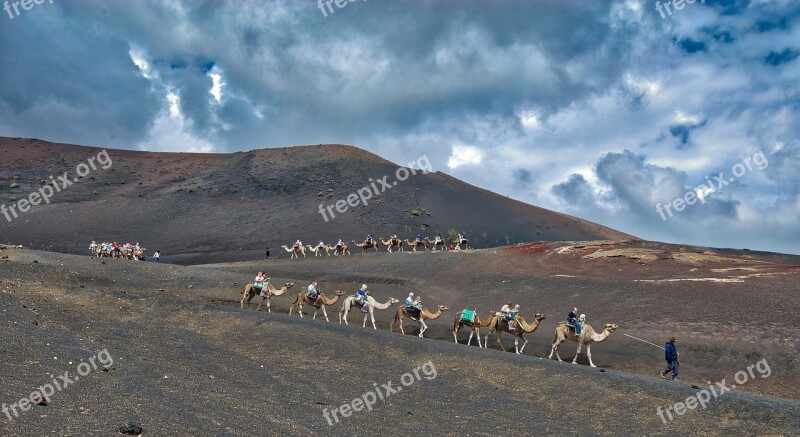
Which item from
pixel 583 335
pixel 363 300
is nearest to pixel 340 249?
pixel 363 300

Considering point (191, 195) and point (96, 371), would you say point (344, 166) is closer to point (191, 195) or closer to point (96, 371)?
point (191, 195)

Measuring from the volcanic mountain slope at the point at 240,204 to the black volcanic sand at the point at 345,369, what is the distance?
44.9 metres

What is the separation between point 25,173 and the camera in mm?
104688

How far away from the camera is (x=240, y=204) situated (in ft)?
307

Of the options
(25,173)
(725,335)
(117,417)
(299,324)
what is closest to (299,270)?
(299,324)

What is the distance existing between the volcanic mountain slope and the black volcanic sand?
44852 mm

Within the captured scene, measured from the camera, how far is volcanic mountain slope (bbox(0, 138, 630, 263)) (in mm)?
78750

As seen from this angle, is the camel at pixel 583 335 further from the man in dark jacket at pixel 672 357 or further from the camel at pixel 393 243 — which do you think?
the camel at pixel 393 243

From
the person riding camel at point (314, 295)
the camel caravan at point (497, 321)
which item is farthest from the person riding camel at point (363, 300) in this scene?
the person riding camel at point (314, 295)

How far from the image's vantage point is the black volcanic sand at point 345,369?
1302cm

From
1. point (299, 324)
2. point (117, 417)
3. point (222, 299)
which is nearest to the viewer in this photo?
point (117, 417)

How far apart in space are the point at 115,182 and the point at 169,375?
9841cm

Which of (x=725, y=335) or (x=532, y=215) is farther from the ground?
(x=532, y=215)

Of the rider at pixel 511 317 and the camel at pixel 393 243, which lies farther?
the camel at pixel 393 243
